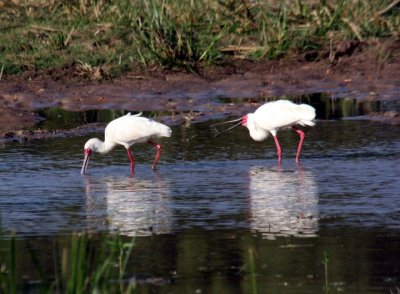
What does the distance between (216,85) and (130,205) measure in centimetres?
637

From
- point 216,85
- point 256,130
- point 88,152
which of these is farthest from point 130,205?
point 216,85

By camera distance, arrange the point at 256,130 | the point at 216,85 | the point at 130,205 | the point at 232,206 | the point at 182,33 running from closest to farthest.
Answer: the point at 232,206 → the point at 130,205 → the point at 256,130 → the point at 216,85 → the point at 182,33

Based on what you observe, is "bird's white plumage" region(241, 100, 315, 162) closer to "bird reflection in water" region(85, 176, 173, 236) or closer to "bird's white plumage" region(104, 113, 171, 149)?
"bird's white plumage" region(104, 113, 171, 149)

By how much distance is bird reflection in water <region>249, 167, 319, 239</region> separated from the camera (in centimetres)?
780

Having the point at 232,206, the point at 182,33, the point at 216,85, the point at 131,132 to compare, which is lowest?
the point at 232,206

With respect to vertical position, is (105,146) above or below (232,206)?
above

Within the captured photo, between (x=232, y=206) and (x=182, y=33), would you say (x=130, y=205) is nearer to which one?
(x=232, y=206)

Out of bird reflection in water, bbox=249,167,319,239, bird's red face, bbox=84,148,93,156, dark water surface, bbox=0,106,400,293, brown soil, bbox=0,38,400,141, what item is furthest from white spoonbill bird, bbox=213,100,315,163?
brown soil, bbox=0,38,400,141

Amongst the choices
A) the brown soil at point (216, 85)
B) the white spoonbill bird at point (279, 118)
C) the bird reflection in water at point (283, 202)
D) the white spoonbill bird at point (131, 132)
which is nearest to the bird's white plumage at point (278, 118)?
the white spoonbill bird at point (279, 118)

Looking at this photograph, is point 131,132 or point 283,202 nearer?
point 283,202

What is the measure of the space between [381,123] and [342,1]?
4.12 m

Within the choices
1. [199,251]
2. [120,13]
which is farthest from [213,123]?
[199,251]

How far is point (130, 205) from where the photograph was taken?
349 inches

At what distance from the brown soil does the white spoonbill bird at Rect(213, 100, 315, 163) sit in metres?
2.05
